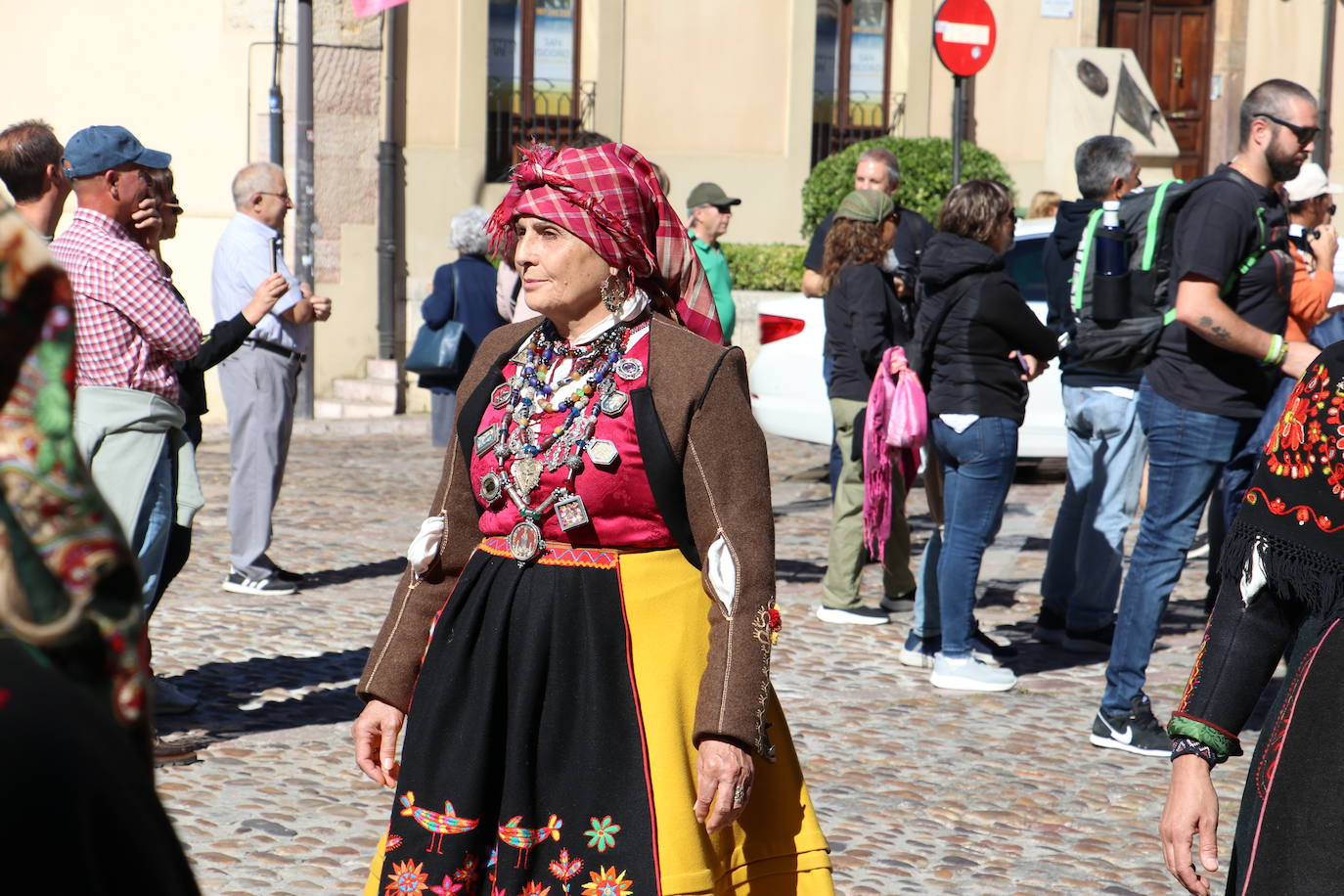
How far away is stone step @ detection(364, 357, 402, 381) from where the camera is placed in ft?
51.1

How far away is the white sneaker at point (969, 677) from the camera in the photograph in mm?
6617

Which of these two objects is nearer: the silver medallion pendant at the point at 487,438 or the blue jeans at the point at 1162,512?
the silver medallion pendant at the point at 487,438

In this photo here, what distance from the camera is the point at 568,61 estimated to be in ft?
58.9

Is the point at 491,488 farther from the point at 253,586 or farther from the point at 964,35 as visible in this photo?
the point at 964,35

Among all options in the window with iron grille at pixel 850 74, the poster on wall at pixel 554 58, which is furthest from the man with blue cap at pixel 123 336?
the window with iron grille at pixel 850 74

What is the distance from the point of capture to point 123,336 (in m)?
5.31

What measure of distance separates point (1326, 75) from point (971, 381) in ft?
55.0

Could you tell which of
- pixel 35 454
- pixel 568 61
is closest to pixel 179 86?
pixel 568 61

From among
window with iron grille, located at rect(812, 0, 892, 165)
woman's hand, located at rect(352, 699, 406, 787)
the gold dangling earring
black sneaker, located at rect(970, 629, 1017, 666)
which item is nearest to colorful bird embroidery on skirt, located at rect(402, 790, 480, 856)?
woman's hand, located at rect(352, 699, 406, 787)

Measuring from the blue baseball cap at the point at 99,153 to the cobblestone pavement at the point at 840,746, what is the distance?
74.8 inches

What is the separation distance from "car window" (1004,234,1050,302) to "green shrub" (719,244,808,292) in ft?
17.5

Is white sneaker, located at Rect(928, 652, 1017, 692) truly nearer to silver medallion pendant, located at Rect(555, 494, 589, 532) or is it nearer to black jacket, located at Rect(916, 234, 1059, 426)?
black jacket, located at Rect(916, 234, 1059, 426)

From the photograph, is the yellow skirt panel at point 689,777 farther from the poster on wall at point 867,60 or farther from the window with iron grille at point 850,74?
the poster on wall at point 867,60

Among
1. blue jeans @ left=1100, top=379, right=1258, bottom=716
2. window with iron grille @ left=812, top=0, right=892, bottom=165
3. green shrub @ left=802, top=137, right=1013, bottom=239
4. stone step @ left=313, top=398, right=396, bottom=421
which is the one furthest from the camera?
window with iron grille @ left=812, top=0, right=892, bottom=165
